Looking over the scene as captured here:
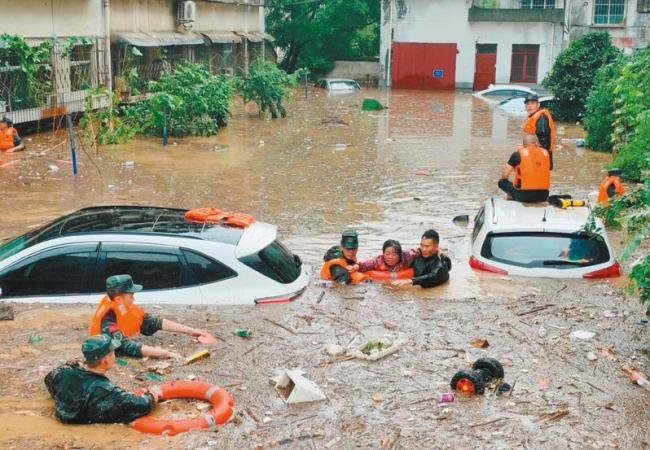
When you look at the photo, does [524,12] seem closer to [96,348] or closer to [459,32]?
[459,32]

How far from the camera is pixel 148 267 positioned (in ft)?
27.3

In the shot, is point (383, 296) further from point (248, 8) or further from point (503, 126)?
point (248, 8)

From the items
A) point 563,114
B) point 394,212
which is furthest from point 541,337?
point 563,114

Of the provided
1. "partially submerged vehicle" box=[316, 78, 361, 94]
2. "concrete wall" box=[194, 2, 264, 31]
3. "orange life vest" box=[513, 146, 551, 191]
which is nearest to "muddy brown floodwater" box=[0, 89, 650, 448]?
"orange life vest" box=[513, 146, 551, 191]

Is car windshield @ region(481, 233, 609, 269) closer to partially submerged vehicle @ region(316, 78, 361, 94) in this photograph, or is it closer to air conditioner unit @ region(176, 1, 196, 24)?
air conditioner unit @ region(176, 1, 196, 24)

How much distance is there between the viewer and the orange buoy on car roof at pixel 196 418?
607 centimetres

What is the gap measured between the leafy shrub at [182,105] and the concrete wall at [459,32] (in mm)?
20232

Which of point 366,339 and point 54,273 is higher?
point 54,273

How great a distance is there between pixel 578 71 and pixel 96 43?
630 inches

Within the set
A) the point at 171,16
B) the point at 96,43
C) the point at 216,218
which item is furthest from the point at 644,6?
the point at 216,218

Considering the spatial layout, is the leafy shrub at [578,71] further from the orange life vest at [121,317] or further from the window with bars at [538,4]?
the orange life vest at [121,317]

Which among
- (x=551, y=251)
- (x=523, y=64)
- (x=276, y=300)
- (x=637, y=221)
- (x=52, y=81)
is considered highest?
(x=523, y=64)

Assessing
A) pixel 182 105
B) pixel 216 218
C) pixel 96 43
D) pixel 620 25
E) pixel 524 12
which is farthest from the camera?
pixel 524 12

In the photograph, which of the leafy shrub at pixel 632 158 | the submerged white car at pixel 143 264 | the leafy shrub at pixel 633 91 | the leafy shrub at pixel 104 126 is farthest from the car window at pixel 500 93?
the submerged white car at pixel 143 264
